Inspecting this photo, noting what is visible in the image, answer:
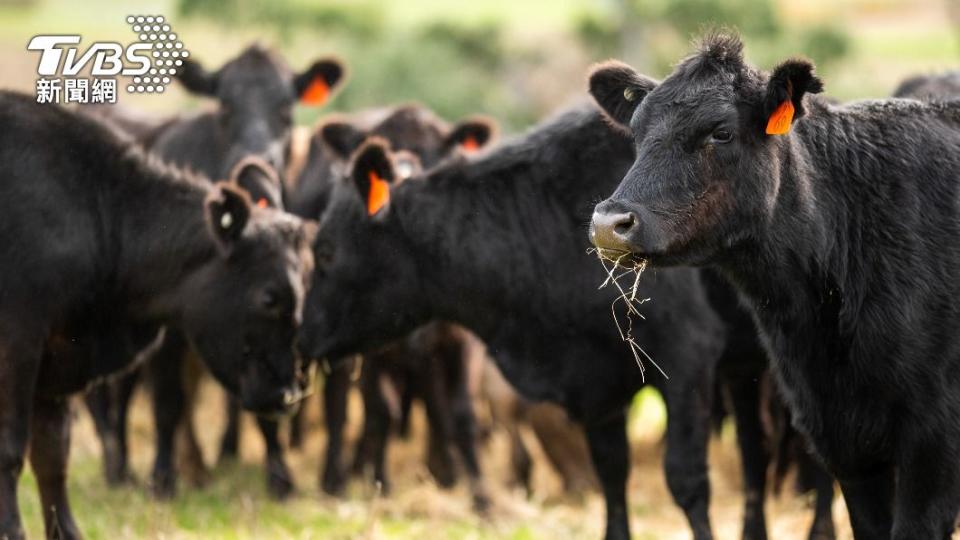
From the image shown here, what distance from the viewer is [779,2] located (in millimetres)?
23297

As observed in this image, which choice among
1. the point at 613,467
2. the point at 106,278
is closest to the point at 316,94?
the point at 106,278

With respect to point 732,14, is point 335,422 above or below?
below

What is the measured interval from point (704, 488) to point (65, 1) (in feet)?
66.0

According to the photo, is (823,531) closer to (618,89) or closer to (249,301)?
(618,89)

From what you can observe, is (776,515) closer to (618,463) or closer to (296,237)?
(618,463)

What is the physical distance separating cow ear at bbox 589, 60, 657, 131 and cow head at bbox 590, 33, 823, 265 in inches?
17.4

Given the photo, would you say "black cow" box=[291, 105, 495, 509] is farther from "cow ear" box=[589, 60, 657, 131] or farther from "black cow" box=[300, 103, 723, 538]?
"cow ear" box=[589, 60, 657, 131]

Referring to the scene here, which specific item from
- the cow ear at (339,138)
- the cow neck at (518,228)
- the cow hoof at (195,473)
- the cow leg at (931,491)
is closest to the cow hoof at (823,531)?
the cow neck at (518,228)

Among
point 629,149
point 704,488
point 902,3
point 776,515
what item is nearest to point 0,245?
point 629,149

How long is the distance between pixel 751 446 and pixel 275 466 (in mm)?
3182

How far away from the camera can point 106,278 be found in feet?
22.4

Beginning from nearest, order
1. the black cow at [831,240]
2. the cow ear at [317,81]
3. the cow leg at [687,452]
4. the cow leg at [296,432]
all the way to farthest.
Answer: the black cow at [831,240]
the cow leg at [687,452]
the cow ear at [317,81]
the cow leg at [296,432]

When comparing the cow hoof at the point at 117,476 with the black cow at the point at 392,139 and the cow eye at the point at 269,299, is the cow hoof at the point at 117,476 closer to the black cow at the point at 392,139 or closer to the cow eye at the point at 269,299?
the black cow at the point at 392,139

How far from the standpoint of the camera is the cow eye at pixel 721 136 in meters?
4.85
